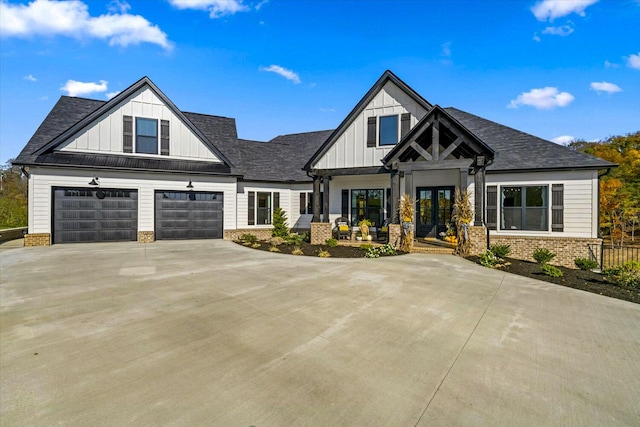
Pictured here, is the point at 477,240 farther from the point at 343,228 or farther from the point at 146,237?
the point at 146,237

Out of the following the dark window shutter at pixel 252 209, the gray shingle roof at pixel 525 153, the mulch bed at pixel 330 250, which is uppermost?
the gray shingle roof at pixel 525 153

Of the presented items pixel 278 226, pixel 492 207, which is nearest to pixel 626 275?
pixel 492 207

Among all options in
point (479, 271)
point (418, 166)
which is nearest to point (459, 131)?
point (418, 166)

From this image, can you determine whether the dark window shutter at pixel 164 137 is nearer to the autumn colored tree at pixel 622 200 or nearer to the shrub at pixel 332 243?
the shrub at pixel 332 243

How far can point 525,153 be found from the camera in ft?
46.2

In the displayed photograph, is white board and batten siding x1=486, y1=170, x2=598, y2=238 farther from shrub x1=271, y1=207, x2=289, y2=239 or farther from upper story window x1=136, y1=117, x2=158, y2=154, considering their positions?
upper story window x1=136, y1=117, x2=158, y2=154

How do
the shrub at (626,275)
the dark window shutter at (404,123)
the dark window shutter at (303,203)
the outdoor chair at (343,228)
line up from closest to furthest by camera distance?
the shrub at (626,275) < the dark window shutter at (404,123) < the outdoor chair at (343,228) < the dark window shutter at (303,203)

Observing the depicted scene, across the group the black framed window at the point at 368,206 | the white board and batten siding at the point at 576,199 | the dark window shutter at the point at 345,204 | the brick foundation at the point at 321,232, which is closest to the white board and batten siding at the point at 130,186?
the brick foundation at the point at 321,232

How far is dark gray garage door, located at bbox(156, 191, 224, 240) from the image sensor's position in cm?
1581

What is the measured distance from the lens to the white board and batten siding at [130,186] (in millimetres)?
13477

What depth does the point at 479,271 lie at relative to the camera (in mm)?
8922

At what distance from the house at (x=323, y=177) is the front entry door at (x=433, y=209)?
2.0 inches

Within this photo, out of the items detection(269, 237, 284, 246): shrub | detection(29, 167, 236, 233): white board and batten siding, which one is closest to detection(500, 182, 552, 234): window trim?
detection(269, 237, 284, 246): shrub

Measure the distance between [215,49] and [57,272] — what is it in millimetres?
13988
